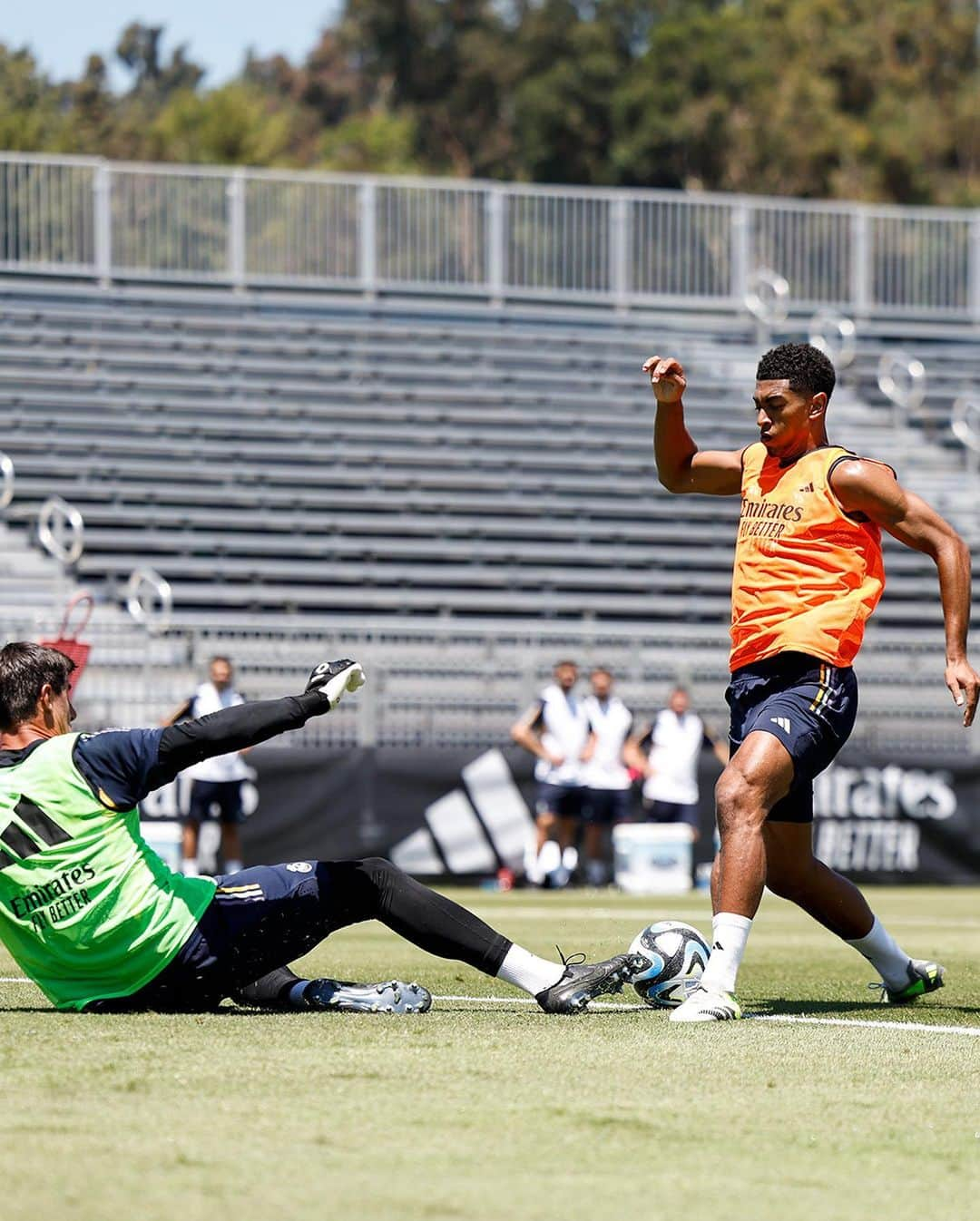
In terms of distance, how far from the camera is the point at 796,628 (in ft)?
23.3

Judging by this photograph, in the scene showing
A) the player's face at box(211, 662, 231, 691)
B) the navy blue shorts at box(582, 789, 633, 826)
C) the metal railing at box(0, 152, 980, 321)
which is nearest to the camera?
the player's face at box(211, 662, 231, 691)

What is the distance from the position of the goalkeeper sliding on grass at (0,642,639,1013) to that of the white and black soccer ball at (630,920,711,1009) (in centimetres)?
38

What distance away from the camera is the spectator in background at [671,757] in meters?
18.9

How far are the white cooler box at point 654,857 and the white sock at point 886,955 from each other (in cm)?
1069

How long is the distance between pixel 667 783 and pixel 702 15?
4344 cm

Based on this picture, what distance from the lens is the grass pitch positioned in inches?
153

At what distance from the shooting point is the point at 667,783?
62.5 feet

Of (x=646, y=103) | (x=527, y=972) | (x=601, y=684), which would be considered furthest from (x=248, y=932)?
(x=646, y=103)

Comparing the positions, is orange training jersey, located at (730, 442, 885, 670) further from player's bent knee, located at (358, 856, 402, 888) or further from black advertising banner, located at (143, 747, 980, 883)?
black advertising banner, located at (143, 747, 980, 883)

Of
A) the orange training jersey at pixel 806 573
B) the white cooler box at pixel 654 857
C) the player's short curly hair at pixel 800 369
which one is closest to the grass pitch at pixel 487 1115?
the orange training jersey at pixel 806 573

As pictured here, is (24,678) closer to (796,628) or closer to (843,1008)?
(796,628)

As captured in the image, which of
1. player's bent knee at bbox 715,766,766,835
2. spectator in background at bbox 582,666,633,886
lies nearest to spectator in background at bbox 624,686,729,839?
spectator in background at bbox 582,666,633,886

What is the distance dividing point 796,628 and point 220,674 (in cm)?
1042

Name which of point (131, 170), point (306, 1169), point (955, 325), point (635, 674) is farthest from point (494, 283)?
point (306, 1169)
